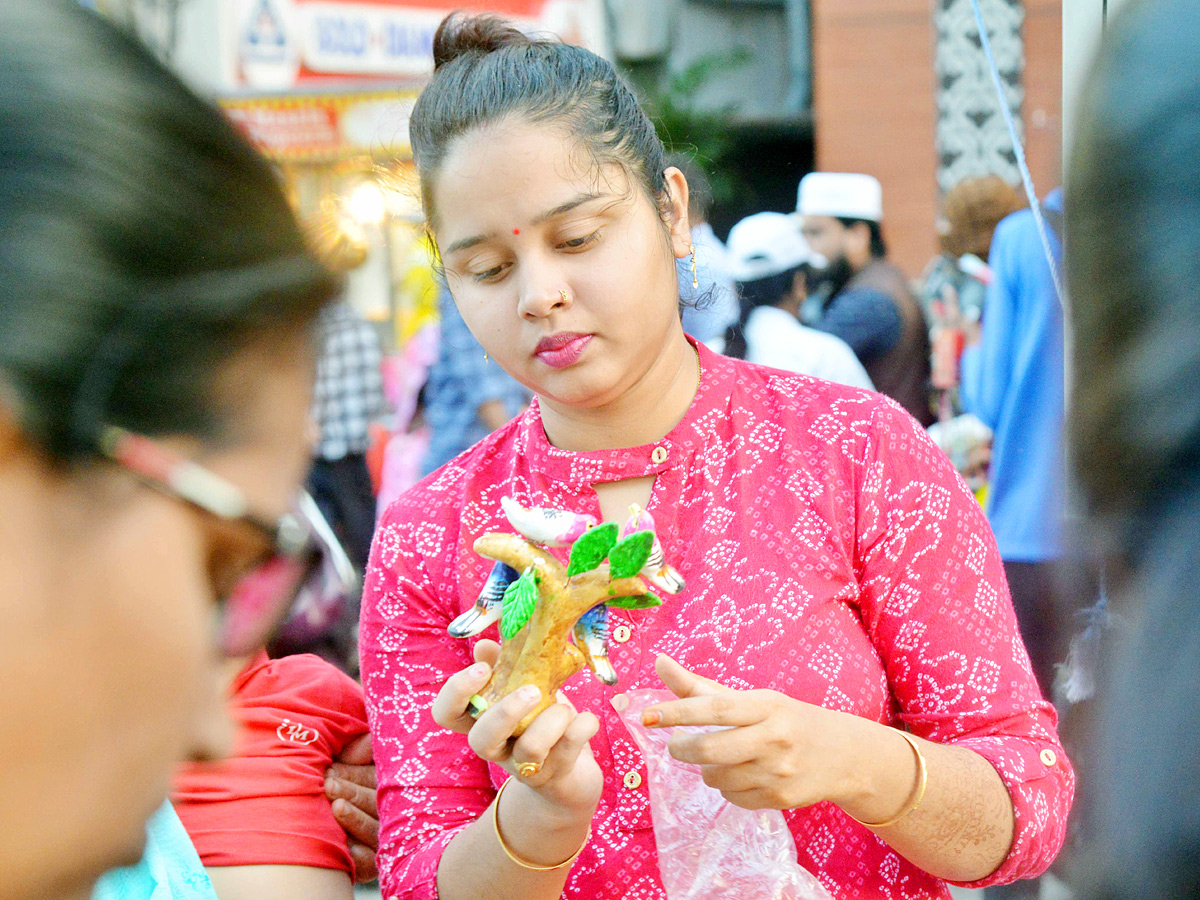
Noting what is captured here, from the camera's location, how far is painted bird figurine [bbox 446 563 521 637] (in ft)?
4.49

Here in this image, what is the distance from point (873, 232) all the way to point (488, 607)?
4422 millimetres

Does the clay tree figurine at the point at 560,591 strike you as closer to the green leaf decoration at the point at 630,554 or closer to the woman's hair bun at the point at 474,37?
the green leaf decoration at the point at 630,554

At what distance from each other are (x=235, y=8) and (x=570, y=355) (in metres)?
10.1

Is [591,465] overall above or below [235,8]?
below

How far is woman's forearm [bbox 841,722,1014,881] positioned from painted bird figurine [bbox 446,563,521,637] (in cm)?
45

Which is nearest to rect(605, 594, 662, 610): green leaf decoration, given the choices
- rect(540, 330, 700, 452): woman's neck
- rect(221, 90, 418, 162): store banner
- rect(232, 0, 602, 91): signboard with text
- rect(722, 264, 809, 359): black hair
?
rect(540, 330, 700, 452): woman's neck

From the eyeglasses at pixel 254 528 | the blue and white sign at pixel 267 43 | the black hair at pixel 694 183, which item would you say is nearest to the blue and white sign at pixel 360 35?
the blue and white sign at pixel 267 43

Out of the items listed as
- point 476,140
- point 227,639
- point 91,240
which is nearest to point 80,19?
point 91,240

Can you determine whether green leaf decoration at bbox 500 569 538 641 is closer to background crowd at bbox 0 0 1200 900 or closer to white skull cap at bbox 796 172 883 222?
background crowd at bbox 0 0 1200 900

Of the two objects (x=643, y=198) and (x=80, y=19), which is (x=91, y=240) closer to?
(x=80, y=19)

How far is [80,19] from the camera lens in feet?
2.28

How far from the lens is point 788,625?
4.83ft

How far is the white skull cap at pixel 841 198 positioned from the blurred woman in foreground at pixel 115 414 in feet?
15.8

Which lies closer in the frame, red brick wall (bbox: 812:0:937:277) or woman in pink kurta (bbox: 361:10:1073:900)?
woman in pink kurta (bbox: 361:10:1073:900)
